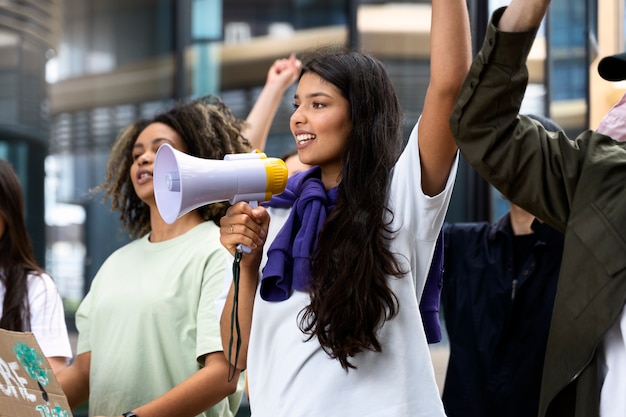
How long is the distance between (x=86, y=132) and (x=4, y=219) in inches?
95.1

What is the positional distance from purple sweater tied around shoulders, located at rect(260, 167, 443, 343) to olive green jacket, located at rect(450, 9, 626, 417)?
1.10 feet

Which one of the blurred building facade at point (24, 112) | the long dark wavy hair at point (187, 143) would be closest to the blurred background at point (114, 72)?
the blurred building facade at point (24, 112)

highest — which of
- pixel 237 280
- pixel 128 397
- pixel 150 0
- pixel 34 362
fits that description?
pixel 150 0

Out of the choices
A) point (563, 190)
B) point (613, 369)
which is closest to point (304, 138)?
point (563, 190)

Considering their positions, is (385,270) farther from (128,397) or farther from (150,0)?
(150,0)

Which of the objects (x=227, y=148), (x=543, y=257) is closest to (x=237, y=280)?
(x=227, y=148)

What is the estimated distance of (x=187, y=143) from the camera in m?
2.95

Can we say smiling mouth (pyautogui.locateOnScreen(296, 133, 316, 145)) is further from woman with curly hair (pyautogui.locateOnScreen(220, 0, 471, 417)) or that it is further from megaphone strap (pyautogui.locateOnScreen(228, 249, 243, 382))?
megaphone strap (pyautogui.locateOnScreen(228, 249, 243, 382))

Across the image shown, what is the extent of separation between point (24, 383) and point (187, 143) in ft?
3.11

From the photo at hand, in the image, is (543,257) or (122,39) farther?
(122,39)

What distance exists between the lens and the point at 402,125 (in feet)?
7.14

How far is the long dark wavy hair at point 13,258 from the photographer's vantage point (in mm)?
2963

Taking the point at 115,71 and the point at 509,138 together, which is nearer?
the point at 509,138

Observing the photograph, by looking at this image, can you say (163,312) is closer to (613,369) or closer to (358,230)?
(358,230)
